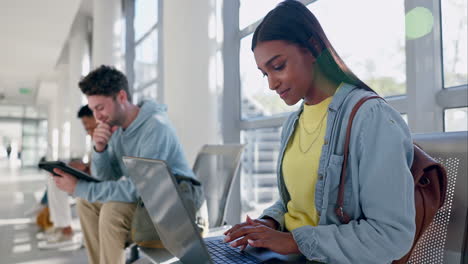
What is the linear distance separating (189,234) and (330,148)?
0.39m

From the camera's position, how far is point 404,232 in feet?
2.21

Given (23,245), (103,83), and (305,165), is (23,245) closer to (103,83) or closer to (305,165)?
(103,83)

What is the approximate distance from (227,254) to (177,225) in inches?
6.7

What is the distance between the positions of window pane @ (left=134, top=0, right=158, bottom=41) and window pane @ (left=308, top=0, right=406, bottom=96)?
274 cm

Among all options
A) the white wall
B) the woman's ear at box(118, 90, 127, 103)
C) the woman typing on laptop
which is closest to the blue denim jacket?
the woman typing on laptop

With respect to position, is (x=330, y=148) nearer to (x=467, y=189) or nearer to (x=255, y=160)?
(x=467, y=189)

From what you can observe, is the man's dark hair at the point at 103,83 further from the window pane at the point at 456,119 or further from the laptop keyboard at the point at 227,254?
the window pane at the point at 456,119

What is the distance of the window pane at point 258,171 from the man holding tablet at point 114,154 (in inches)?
35.9

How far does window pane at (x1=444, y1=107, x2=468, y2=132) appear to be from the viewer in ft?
4.22

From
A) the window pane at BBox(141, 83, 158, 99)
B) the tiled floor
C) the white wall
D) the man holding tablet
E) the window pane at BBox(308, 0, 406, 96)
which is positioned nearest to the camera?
the window pane at BBox(308, 0, 406, 96)

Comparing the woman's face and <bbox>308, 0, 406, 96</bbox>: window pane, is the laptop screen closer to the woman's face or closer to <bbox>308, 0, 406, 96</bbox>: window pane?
the woman's face

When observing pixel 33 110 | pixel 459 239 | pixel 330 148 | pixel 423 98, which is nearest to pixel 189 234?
pixel 330 148

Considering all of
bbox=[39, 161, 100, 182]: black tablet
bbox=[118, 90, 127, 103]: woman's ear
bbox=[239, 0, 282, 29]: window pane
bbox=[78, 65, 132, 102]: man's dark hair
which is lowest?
bbox=[39, 161, 100, 182]: black tablet

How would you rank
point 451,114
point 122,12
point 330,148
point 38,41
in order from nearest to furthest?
point 330,148, point 451,114, point 122,12, point 38,41
